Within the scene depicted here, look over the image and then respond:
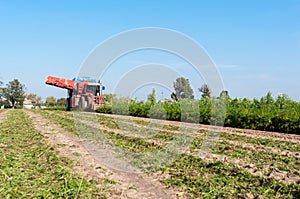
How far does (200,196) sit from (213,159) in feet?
9.08

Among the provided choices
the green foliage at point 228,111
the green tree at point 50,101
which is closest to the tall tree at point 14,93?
the green tree at point 50,101

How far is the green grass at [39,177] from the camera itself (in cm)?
469

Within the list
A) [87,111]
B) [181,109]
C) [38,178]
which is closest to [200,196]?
[38,178]

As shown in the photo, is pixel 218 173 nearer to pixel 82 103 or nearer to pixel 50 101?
pixel 82 103

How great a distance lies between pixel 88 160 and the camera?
282 inches

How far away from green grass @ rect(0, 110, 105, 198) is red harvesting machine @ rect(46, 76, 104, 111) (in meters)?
18.4

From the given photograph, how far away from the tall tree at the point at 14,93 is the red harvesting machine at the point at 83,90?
178ft

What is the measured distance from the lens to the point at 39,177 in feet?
18.1

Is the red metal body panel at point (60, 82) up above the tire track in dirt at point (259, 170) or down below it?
above

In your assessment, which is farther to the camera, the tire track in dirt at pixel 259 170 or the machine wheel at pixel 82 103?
the machine wheel at pixel 82 103

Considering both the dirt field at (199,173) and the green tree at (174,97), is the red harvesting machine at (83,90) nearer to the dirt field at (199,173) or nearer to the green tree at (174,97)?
the green tree at (174,97)

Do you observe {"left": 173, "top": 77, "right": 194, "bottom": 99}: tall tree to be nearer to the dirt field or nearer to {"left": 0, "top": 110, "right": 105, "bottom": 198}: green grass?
the dirt field

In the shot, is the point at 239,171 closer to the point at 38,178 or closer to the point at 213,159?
the point at 213,159

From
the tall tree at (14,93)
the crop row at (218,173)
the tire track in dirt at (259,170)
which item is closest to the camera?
the crop row at (218,173)
